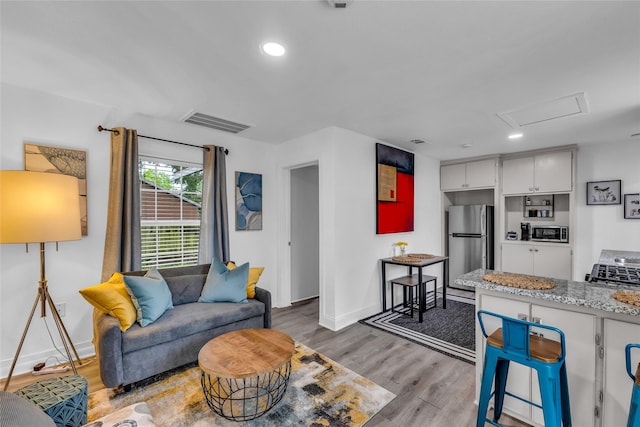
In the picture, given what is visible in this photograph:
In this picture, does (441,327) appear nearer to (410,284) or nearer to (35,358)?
(410,284)

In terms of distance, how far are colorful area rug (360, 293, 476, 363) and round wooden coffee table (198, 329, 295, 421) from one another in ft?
5.35

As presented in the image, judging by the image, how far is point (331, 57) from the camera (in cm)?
198

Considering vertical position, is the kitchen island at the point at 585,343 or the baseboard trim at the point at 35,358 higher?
the kitchen island at the point at 585,343

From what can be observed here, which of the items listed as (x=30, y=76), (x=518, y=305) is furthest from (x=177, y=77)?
(x=518, y=305)

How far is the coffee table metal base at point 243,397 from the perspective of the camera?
1.91 meters

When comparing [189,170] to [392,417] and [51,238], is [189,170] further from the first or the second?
[392,417]

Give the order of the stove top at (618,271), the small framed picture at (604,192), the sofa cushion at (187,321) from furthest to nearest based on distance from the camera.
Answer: the small framed picture at (604,192) → the stove top at (618,271) → the sofa cushion at (187,321)

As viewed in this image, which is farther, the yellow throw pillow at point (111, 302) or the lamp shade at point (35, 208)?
the yellow throw pillow at point (111, 302)

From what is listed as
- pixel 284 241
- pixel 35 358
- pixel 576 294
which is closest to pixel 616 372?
pixel 576 294

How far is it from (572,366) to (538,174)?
393 centimetres

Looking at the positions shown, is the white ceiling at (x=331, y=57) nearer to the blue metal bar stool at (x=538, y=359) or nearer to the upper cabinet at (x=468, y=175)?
the blue metal bar stool at (x=538, y=359)

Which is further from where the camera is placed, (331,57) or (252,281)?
(252,281)

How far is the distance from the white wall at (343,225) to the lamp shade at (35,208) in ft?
7.96

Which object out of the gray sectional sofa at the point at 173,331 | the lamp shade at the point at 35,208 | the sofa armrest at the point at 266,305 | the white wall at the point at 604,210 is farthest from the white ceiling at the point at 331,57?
the sofa armrest at the point at 266,305
